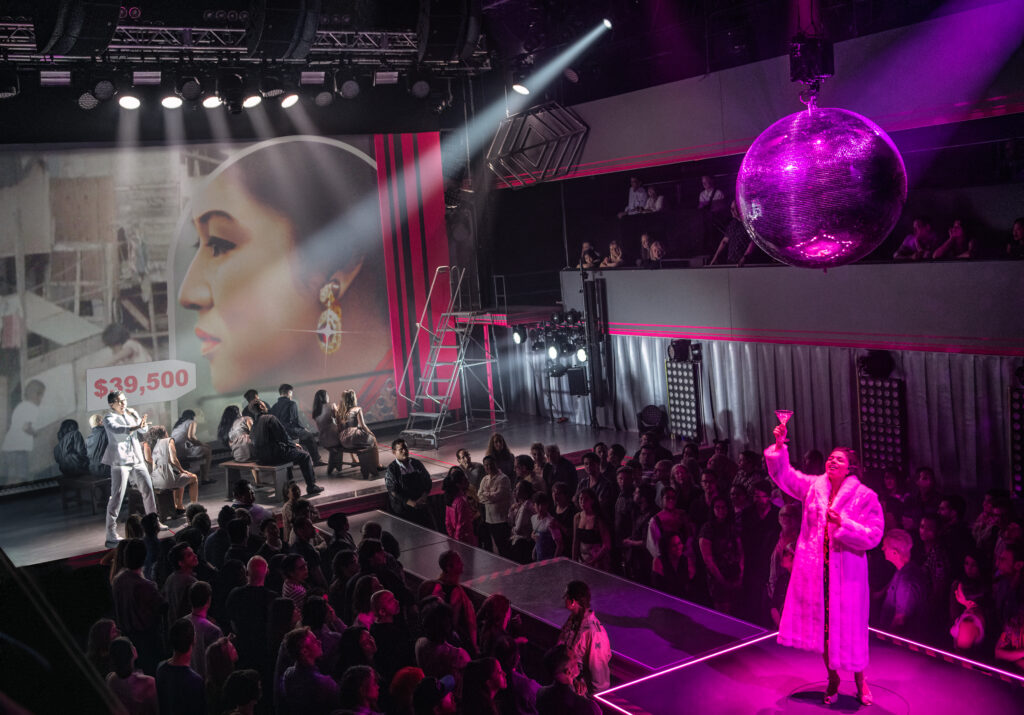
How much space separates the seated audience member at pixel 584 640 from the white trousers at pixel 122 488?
19.3 ft

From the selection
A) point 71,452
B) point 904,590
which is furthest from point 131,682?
point 71,452

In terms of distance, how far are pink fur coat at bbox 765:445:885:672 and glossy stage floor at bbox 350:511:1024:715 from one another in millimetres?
354

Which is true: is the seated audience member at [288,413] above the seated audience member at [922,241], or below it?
below

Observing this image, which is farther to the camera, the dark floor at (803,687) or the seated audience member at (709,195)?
the seated audience member at (709,195)

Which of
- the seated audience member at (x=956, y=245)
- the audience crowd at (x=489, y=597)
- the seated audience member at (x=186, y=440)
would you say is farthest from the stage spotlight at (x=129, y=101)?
the seated audience member at (x=956, y=245)

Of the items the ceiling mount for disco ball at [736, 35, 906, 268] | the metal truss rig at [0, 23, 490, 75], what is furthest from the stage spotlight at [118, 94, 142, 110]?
the ceiling mount for disco ball at [736, 35, 906, 268]

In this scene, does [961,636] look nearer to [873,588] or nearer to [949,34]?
[873,588]

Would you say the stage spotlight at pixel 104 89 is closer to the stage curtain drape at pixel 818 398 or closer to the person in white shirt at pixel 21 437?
the person in white shirt at pixel 21 437

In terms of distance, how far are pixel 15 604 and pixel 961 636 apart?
537cm

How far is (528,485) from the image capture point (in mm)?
7473

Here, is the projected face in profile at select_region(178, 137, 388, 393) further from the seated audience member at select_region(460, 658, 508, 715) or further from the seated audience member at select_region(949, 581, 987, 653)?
the seated audience member at select_region(949, 581, 987, 653)

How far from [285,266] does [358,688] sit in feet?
33.3

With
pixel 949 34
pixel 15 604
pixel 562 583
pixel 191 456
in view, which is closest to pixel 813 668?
pixel 562 583

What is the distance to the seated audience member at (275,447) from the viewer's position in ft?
34.2
